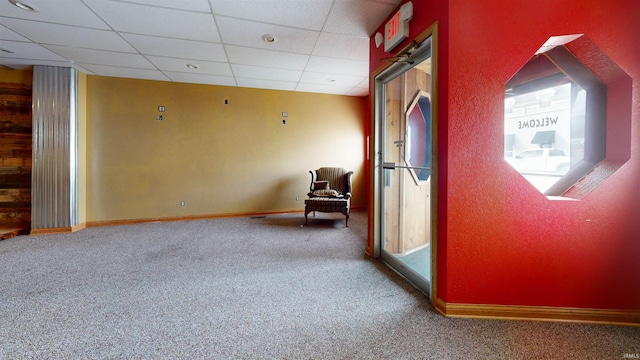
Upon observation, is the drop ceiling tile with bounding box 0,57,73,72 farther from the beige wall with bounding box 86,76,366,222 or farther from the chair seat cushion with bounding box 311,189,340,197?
the chair seat cushion with bounding box 311,189,340,197

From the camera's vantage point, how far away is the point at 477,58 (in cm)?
177

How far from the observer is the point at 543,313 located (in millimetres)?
1770

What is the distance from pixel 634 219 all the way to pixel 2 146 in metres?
7.85

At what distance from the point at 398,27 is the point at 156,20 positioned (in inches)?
101

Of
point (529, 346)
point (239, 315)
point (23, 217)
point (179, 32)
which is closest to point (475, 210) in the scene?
point (529, 346)

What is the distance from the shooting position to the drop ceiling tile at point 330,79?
4.41 metres

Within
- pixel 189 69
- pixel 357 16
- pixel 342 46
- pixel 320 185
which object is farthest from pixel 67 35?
pixel 320 185

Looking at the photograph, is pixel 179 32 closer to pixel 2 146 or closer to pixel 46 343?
pixel 46 343

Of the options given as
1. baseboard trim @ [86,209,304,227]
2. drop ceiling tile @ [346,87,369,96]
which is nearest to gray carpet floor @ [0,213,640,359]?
baseboard trim @ [86,209,304,227]

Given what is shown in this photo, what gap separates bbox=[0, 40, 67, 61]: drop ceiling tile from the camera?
3.22 meters

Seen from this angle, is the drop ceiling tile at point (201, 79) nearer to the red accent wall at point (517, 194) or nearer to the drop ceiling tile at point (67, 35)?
the drop ceiling tile at point (67, 35)

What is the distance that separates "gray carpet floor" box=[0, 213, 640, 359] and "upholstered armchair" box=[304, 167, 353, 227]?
4.39 ft

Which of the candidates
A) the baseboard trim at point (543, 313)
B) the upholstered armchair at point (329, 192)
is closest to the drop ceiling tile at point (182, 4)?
the upholstered armchair at point (329, 192)

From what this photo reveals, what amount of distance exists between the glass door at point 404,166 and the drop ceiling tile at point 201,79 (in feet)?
10.4
